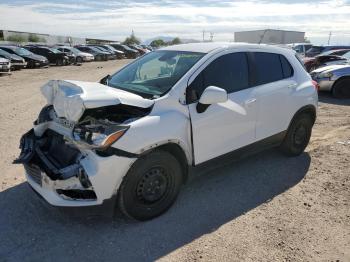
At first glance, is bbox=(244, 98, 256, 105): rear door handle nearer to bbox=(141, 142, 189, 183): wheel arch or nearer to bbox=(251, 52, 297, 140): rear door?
bbox=(251, 52, 297, 140): rear door

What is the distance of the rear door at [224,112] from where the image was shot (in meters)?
4.07

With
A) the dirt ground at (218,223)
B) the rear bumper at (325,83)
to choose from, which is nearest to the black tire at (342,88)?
the rear bumper at (325,83)

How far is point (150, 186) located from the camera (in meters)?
3.77

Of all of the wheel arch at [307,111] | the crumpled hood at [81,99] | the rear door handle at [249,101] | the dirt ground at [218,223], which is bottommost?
the dirt ground at [218,223]

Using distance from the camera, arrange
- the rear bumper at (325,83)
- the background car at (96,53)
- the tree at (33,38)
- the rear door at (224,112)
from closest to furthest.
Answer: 1. the rear door at (224,112)
2. the rear bumper at (325,83)
3. the background car at (96,53)
4. the tree at (33,38)

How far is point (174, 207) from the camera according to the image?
4188mm

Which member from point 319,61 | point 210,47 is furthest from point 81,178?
point 319,61

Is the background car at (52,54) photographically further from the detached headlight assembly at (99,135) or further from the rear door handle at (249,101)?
the detached headlight assembly at (99,135)

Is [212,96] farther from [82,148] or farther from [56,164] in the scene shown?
[56,164]

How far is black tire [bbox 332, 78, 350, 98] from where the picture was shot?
1162 centimetres

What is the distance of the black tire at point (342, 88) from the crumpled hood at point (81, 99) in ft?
31.4

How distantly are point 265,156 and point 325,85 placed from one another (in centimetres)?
714

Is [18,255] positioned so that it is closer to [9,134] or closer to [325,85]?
[9,134]

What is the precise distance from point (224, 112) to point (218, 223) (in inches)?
49.9
